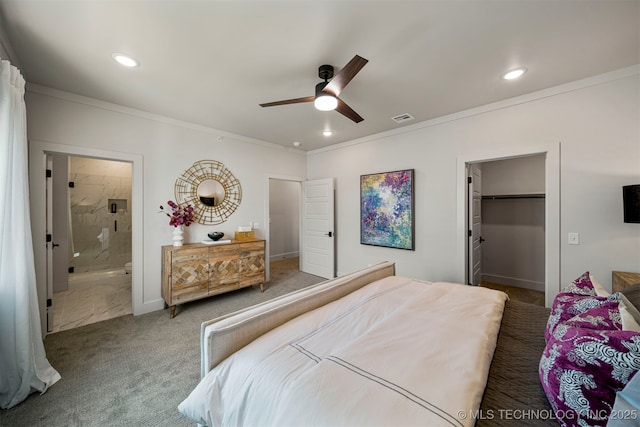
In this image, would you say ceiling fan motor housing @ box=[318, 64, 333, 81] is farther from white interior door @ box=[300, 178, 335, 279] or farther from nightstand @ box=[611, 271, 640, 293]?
nightstand @ box=[611, 271, 640, 293]

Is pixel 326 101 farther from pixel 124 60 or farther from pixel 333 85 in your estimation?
pixel 124 60

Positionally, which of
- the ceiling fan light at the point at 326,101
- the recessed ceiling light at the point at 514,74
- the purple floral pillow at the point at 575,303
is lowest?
the purple floral pillow at the point at 575,303

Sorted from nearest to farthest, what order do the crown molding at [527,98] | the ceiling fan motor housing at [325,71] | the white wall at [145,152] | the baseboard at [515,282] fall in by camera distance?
the ceiling fan motor housing at [325,71], the crown molding at [527,98], the white wall at [145,152], the baseboard at [515,282]

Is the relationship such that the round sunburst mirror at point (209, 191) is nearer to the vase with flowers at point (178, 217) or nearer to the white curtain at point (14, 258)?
the vase with flowers at point (178, 217)

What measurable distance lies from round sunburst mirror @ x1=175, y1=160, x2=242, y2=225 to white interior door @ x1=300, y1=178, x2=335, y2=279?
4.84 feet

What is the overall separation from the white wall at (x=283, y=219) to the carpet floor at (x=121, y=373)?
3.30 meters

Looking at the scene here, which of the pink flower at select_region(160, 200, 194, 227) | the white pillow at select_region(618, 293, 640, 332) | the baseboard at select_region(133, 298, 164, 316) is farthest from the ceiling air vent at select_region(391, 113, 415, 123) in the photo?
the baseboard at select_region(133, 298, 164, 316)

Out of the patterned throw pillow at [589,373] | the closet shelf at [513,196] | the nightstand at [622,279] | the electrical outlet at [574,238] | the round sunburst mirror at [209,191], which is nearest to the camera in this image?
the patterned throw pillow at [589,373]

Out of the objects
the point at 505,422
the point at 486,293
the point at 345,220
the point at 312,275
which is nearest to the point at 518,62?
the point at 486,293

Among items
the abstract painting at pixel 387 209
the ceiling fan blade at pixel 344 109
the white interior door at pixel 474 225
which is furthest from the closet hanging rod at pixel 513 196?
the ceiling fan blade at pixel 344 109

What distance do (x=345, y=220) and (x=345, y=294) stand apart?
8.93 feet

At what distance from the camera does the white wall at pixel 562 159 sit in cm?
227

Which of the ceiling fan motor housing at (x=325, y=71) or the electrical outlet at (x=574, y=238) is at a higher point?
the ceiling fan motor housing at (x=325, y=71)

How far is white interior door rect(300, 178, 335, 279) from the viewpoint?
4652 millimetres
